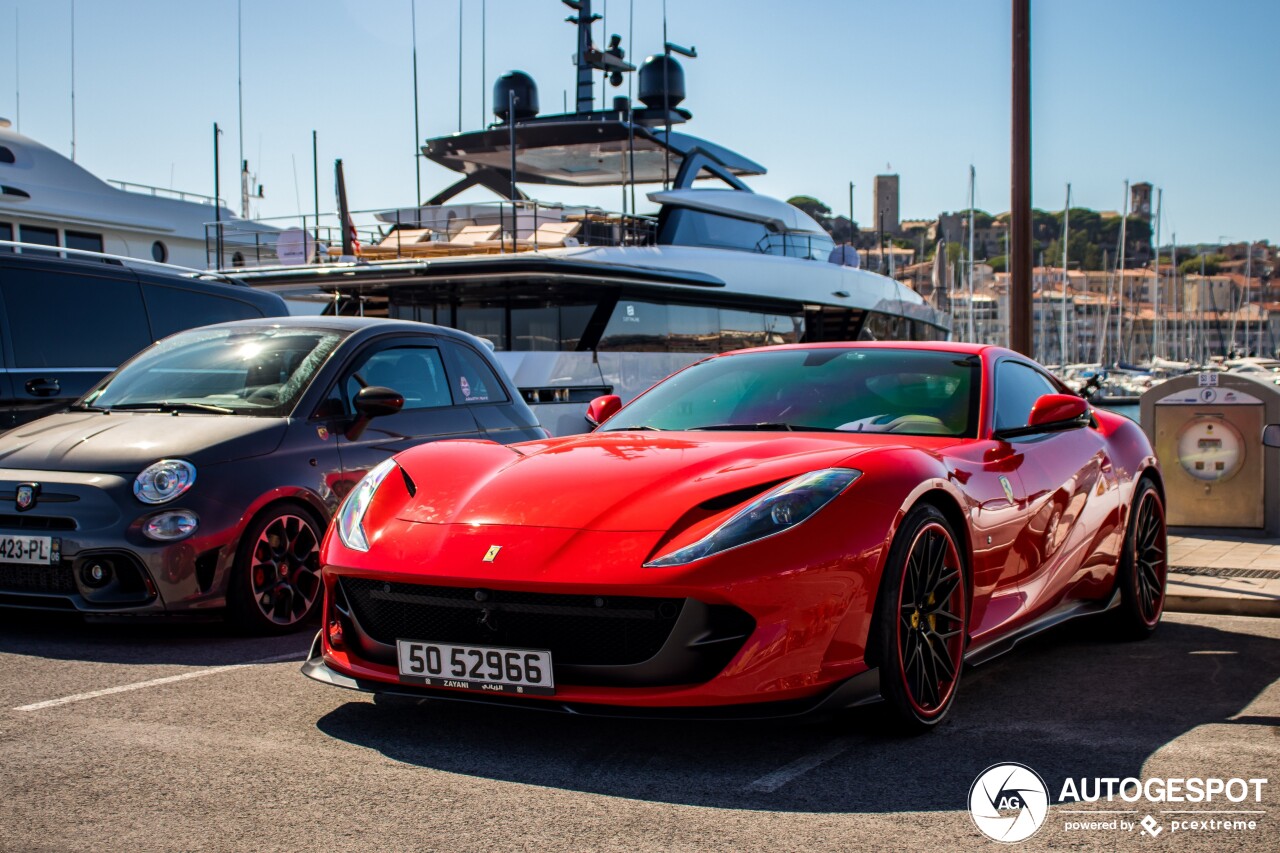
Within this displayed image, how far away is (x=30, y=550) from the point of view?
567 cm

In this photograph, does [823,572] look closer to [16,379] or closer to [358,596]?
[358,596]

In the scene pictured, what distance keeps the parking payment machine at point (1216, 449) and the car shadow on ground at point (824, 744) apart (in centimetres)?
507

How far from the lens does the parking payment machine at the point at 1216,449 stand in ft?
31.9

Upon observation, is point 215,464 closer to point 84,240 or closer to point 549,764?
point 549,764

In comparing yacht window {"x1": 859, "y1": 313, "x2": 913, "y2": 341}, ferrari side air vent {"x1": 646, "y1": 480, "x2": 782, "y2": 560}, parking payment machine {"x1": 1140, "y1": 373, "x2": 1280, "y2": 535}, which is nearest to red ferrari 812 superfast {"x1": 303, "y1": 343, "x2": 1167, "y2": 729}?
ferrari side air vent {"x1": 646, "y1": 480, "x2": 782, "y2": 560}

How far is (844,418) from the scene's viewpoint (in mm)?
5062

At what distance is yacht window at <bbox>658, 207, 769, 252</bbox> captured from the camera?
22.0 m

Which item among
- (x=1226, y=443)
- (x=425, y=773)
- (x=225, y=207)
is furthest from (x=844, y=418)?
(x=225, y=207)

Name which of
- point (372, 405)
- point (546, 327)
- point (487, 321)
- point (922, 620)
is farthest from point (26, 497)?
point (546, 327)

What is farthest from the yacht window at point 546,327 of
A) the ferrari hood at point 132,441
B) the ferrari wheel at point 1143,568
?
the ferrari wheel at point 1143,568

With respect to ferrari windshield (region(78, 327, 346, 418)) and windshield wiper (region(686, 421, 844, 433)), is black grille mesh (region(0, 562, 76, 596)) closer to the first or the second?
ferrari windshield (region(78, 327, 346, 418))

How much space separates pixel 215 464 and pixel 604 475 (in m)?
2.37

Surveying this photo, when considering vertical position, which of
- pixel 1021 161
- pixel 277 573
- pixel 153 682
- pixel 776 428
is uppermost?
pixel 1021 161

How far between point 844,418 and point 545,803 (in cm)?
216
